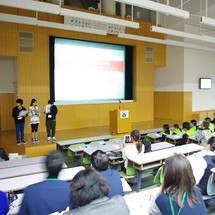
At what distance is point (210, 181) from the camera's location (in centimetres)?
311

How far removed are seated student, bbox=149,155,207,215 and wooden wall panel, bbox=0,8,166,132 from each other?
738 cm

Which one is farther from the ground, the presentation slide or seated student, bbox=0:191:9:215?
the presentation slide

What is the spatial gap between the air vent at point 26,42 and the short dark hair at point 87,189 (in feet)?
25.2

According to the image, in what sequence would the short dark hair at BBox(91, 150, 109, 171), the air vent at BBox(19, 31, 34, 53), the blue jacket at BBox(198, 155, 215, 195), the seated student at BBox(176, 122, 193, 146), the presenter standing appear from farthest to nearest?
1. the air vent at BBox(19, 31, 34, 53)
2. the presenter standing
3. the seated student at BBox(176, 122, 193, 146)
4. the blue jacket at BBox(198, 155, 215, 195)
5. the short dark hair at BBox(91, 150, 109, 171)

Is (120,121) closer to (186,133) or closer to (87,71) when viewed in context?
(186,133)

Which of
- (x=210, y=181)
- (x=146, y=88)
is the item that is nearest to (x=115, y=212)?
(x=210, y=181)

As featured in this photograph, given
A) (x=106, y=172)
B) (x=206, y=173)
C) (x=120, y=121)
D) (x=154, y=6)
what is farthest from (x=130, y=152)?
(x=120, y=121)

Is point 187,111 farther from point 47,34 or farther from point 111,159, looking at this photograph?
point 111,159

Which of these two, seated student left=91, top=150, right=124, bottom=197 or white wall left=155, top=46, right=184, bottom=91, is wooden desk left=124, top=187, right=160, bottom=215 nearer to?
seated student left=91, top=150, right=124, bottom=197

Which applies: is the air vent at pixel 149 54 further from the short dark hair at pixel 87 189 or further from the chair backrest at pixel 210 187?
the short dark hair at pixel 87 189

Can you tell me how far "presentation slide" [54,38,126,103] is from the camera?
930cm

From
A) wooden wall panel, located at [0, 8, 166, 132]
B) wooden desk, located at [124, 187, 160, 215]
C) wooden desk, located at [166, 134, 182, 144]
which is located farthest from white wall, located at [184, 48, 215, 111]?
wooden desk, located at [124, 187, 160, 215]

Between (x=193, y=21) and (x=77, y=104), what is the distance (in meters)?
6.31

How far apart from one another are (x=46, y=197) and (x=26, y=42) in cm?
752
